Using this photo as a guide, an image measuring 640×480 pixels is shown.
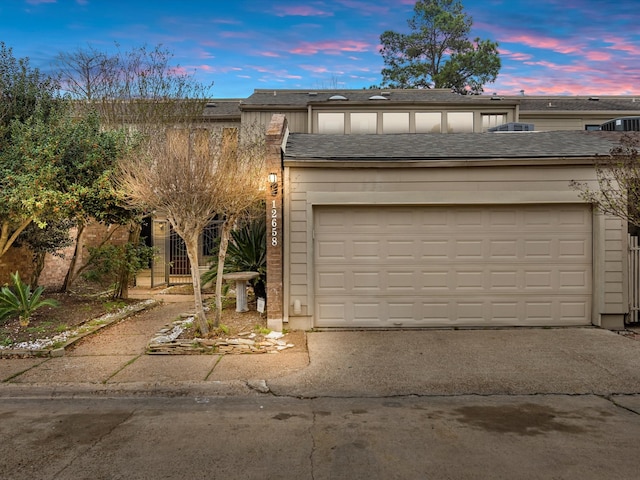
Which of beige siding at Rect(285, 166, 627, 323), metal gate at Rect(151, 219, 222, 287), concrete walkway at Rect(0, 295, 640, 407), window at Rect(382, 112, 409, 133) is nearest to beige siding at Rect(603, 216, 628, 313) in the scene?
beige siding at Rect(285, 166, 627, 323)

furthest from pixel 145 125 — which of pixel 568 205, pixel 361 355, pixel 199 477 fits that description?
pixel 199 477

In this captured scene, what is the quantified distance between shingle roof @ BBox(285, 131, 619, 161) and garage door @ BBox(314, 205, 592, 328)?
1.15 metres

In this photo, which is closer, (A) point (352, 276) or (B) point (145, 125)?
(A) point (352, 276)

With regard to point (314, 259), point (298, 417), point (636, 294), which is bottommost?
point (298, 417)

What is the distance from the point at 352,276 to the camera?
9031 mm

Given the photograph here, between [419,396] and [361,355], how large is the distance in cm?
177

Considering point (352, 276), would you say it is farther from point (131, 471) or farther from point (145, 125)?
point (145, 125)

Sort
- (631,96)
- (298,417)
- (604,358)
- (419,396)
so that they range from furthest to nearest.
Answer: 1. (631,96)
2. (604,358)
3. (419,396)
4. (298,417)

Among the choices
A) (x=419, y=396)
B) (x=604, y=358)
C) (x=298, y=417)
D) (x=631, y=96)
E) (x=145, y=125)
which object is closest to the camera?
(x=298, y=417)

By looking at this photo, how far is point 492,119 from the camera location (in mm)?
18344

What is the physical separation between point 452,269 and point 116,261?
8239 mm

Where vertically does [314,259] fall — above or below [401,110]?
below

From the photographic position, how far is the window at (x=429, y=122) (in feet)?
59.2

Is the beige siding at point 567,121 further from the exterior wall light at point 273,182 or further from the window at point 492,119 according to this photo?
the exterior wall light at point 273,182
